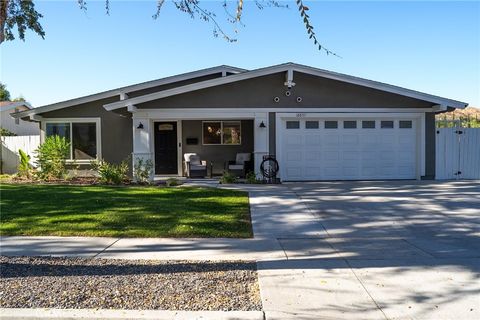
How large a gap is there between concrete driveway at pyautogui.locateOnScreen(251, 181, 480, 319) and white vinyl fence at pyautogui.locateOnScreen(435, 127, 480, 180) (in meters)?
4.16

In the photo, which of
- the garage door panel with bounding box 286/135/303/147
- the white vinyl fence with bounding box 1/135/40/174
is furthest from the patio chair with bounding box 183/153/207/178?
the white vinyl fence with bounding box 1/135/40/174

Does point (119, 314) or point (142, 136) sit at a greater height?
point (142, 136)

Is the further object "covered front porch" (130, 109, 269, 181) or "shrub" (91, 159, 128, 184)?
"covered front porch" (130, 109, 269, 181)

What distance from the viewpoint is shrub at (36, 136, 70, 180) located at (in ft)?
52.1

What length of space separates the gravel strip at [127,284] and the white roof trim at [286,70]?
373 inches

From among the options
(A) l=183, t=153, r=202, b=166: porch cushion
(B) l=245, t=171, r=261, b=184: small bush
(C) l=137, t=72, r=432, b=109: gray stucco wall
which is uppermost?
(C) l=137, t=72, r=432, b=109: gray stucco wall

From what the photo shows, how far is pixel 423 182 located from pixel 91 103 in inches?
502

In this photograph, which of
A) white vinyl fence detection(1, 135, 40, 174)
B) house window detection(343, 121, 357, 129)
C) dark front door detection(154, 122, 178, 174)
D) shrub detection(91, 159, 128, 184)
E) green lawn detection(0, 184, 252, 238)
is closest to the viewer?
green lawn detection(0, 184, 252, 238)

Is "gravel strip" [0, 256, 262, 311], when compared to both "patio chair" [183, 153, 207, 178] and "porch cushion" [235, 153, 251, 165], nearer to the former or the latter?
"patio chair" [183, 153, 207, 178]

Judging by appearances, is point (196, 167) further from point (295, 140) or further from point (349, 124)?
point (349, 124)

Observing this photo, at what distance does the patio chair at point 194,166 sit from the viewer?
16641 millimetres

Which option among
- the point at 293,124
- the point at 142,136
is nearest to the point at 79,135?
the point at 142,136

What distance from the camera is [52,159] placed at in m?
15.9

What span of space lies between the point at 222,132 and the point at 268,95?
3.54 m
